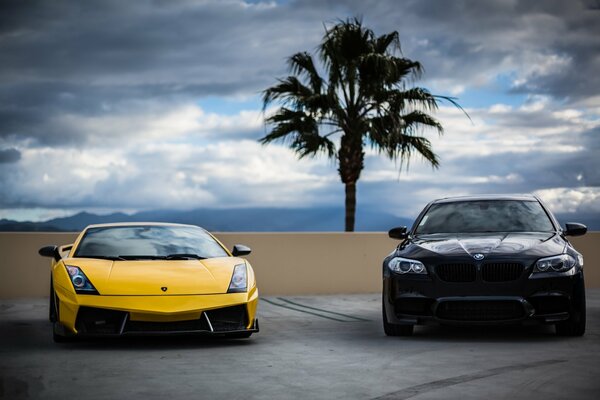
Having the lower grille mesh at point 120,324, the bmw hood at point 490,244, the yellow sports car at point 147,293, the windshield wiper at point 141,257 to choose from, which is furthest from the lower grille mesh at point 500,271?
the windshield wiper at point 141,257

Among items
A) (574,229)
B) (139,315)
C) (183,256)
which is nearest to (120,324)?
(139,315)

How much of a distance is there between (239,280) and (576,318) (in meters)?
3.34

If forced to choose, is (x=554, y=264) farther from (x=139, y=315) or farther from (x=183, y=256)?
(x=139, y=315)

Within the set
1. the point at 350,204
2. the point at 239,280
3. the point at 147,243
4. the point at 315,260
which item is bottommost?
the point at 315,260

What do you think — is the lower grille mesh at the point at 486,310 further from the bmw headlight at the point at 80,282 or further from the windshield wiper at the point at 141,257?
the bmw headlight at the point at 80,282

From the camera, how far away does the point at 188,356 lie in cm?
830

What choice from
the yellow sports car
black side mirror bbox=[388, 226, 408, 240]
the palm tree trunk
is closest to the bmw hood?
black side mirror bbox=[388, 226, 408, 240]

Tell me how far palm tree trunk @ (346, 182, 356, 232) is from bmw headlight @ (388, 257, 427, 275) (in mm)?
18069

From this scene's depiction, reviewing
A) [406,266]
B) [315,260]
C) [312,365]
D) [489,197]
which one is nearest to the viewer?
[312,365]

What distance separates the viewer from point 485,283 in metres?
9.21

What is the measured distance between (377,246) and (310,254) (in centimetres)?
130

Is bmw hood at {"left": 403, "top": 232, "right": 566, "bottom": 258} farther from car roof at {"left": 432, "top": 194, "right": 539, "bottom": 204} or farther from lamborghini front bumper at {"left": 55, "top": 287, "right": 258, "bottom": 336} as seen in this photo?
lamborghini front bumper at {"left": 55, "top": 287, "right": 258, "bottom": 336}

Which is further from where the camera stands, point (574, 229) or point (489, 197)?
point (489, 197)

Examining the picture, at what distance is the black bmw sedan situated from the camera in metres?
9.18
